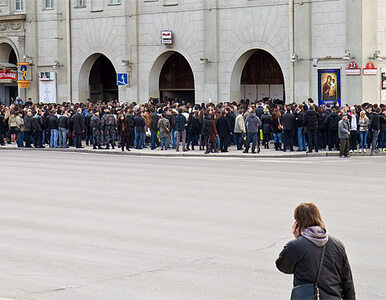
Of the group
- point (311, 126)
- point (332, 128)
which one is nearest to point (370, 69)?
point (332, 128)

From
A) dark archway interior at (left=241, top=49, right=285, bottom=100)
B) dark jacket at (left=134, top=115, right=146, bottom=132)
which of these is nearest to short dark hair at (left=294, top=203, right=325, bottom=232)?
dark jacket at (left=134, top=115, right=146, bottom=132)

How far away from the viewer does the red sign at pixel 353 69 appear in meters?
36.4

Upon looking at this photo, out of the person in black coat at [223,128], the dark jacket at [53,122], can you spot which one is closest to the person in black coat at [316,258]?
the person in black coat at [223,128]

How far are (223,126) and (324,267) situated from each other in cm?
2650

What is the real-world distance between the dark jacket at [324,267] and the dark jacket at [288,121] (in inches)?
1011

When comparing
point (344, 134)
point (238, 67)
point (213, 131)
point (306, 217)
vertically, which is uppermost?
point (238, 67)

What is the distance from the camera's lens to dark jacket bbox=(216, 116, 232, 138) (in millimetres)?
32719

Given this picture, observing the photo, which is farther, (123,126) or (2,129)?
(2,129)

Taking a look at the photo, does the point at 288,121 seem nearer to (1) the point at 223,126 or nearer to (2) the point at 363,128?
(1) the point at 223,126

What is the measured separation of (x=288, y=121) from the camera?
105ft

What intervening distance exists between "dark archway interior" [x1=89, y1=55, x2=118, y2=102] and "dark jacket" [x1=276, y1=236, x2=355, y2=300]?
45.5 metres

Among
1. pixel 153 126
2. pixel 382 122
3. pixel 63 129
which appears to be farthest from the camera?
pixel 63 129

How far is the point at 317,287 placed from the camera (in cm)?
632

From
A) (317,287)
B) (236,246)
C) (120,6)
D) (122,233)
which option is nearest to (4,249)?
(122,233)
